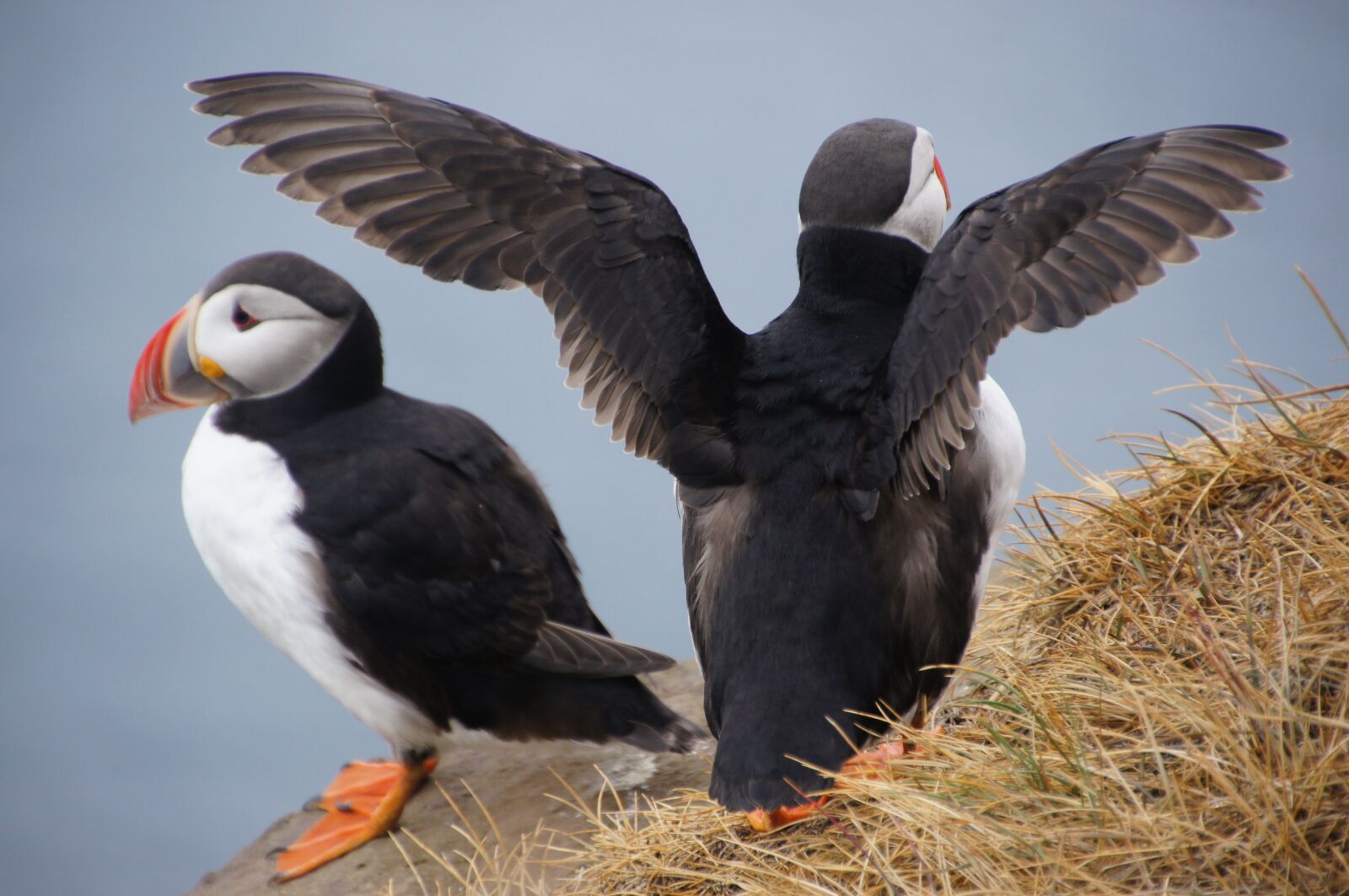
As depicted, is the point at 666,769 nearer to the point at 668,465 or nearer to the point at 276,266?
the point at 668,465

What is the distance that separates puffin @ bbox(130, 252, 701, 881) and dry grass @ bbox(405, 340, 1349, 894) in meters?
0.37

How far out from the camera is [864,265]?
2656 millimetres

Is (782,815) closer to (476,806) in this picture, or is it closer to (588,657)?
(588,657)

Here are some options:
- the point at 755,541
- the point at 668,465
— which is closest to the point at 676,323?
the point at 668,465

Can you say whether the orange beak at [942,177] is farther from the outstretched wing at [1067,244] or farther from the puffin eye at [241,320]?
the puffin eye at [241,320]

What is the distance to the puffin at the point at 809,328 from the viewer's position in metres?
2.25

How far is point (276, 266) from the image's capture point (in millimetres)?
3176

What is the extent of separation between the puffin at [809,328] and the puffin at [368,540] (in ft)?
2.03

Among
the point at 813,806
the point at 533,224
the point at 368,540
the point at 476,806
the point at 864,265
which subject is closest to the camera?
the point at 813,806

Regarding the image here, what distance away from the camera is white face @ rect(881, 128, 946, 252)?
2.66 metres

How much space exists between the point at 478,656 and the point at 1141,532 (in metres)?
1.56

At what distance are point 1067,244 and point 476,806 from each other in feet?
6.71

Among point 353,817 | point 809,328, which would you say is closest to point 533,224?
point 809,328

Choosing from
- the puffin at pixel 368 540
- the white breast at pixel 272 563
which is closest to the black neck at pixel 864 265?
the puffin at pixel 368 540
